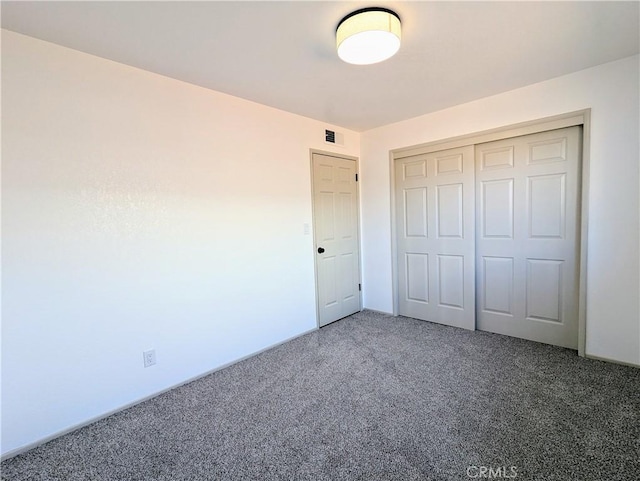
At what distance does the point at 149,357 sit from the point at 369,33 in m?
2.58

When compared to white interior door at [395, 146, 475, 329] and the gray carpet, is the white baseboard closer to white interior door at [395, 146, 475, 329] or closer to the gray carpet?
the gray carpet

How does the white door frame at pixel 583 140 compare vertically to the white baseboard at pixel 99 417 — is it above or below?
above

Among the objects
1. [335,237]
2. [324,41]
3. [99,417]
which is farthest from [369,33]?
[99,417]

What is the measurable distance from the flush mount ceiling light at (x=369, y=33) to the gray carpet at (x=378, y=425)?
2238 millimetres

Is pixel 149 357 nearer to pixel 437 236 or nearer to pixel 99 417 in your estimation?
pixel 99 417

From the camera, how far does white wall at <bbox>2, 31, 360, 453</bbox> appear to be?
1760 millimetres

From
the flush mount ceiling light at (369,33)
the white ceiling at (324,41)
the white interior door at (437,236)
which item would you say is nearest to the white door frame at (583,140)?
the white interior door at (437,236)

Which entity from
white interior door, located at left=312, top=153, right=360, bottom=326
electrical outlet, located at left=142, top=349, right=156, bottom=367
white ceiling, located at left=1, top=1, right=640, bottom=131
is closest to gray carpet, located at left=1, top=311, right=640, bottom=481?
electrical outlet, located at left=142, top=349, right=156, bottom=367

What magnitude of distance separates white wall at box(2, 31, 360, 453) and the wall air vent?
0.70m

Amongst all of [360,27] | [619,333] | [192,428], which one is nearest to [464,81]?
[360,27]

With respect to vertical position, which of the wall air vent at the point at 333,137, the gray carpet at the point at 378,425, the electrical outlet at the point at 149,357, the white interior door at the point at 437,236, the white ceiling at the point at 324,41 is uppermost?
the white ceiling at the point at 324,41

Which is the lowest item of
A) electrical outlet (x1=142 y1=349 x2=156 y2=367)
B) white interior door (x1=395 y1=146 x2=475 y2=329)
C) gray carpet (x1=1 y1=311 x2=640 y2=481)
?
gray carpet (x1=1 y1=311 x2=640 y2=481)

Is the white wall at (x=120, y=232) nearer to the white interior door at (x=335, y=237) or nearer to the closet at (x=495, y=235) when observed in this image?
the white interior door at (x=335, y=237)

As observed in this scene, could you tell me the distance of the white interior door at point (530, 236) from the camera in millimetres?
2691
